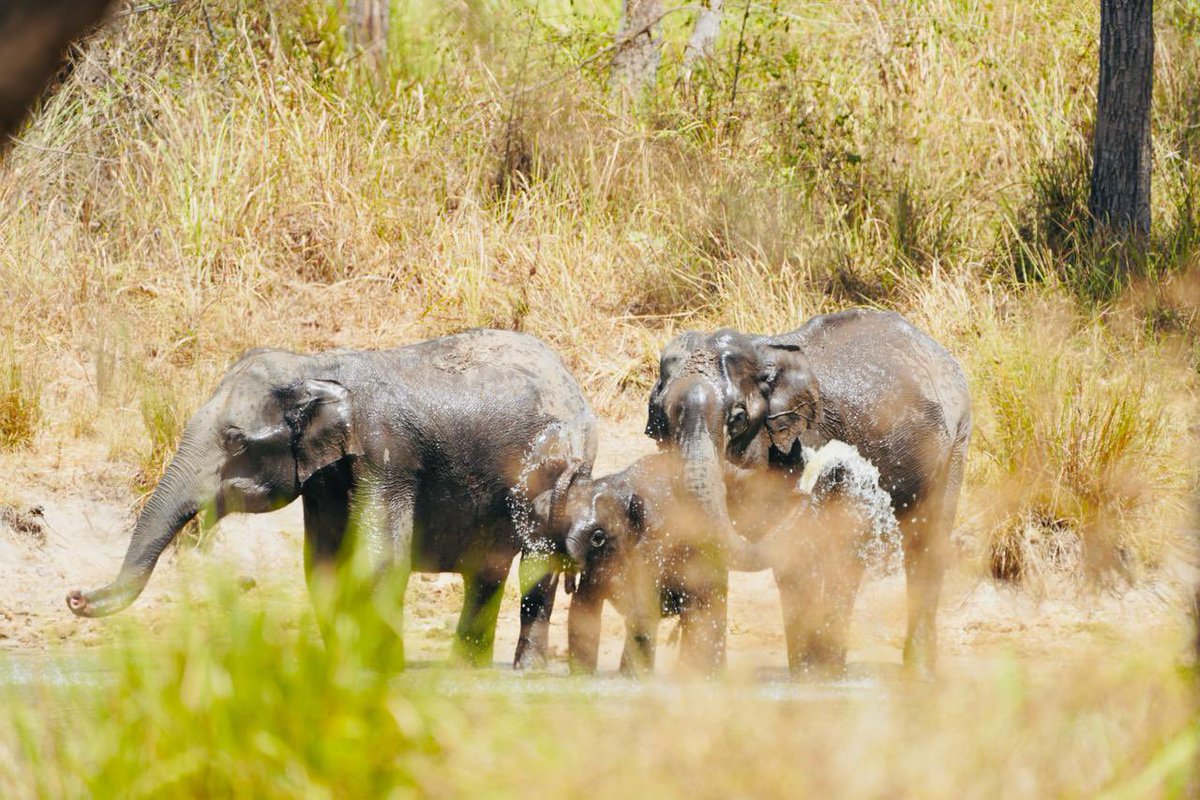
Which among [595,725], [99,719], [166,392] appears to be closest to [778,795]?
[595,725]

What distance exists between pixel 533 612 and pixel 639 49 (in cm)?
807

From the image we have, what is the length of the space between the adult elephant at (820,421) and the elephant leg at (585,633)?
1.72 ft

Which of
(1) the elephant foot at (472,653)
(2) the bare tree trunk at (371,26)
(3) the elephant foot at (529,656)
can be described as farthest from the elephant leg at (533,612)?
(2) the bare tree trunk at (371,26)

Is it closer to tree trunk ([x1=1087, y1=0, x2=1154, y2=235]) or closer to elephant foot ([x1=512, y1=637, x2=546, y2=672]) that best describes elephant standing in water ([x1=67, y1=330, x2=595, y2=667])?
elephant foot ([x1=512, y1=637, x2=546, y2=672])

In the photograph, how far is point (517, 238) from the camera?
41.5ft

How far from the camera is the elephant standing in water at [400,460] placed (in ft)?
24.5

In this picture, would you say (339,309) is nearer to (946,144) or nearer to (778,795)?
(946,144)

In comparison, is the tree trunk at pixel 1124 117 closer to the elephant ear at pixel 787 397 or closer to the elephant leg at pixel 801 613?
the elephant ear at pixel 787 397

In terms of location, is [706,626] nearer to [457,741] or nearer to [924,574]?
[924,574]

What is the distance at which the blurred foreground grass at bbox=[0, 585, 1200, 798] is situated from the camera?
412 cm

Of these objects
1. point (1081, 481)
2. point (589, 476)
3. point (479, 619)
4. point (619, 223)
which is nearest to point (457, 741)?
point (589, 476)

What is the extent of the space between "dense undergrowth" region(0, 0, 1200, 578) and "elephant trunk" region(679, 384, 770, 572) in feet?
8.13

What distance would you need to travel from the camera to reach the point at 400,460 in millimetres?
7664

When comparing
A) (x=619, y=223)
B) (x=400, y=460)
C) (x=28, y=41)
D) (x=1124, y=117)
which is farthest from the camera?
(x=619, y=223)
